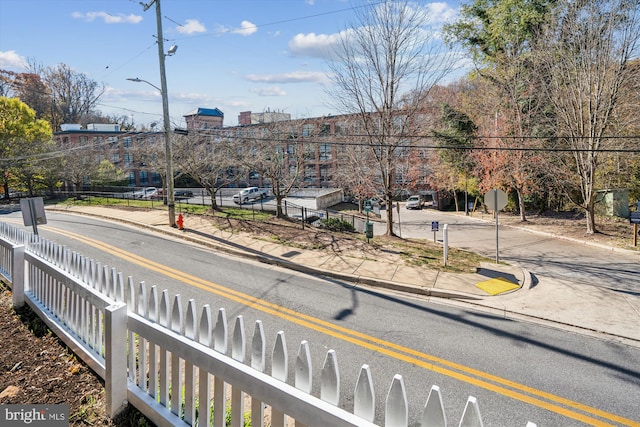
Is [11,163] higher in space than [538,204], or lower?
higher

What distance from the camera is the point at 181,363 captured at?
12.6 ft

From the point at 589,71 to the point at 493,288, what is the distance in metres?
14.4

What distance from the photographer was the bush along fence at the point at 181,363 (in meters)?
2.09

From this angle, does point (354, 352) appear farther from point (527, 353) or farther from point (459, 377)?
point (527, 353)

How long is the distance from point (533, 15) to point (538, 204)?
1453 centimetres

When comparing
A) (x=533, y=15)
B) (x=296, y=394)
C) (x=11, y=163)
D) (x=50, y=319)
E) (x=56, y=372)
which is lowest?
(x=56, y=372)

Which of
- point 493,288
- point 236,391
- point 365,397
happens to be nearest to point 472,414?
point 365,397

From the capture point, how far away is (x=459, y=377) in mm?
5414

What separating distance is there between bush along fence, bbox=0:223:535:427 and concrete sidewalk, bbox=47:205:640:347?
17.7ft

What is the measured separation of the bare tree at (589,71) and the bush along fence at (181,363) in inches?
726

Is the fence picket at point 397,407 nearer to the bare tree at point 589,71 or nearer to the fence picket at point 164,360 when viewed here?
the fence picket at point 164,360

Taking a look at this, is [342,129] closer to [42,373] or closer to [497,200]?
[497,200]

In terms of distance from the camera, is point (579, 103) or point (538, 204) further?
point (538, 204)

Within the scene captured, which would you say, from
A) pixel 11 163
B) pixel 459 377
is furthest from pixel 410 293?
pixel 11 163
